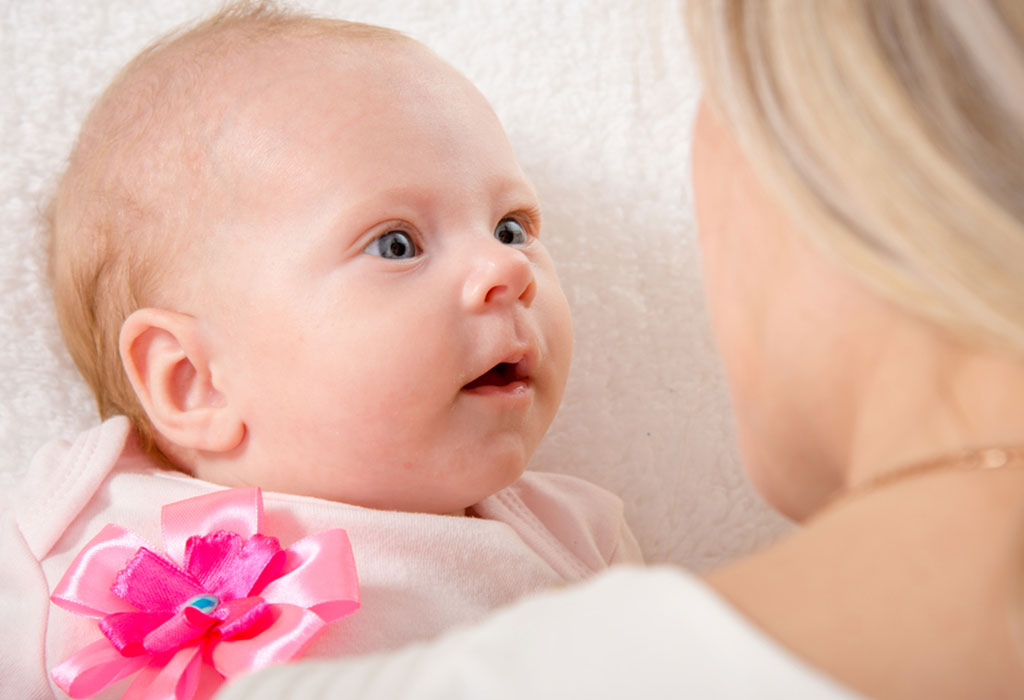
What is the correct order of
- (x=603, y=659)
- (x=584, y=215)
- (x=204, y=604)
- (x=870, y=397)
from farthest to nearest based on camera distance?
(x=584, y=215)
(x=204, y=604)
(x=870, y=397)
(x=603, y=659)

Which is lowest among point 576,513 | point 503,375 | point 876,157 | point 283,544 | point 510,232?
point 576,513

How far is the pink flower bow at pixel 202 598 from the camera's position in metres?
1.13

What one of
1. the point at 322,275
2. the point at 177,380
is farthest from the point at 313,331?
the point at 177,380

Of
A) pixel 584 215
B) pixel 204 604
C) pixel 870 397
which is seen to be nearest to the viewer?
pixel 870 397

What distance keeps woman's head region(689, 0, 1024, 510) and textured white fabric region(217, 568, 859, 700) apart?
0.78 feet

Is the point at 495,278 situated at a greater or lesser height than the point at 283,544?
greater

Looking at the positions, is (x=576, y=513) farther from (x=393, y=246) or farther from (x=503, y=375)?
(x=393, y=246)

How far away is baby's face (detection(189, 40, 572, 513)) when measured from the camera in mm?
1207

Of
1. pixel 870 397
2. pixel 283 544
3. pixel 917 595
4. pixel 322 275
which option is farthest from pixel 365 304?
pixel 917 595

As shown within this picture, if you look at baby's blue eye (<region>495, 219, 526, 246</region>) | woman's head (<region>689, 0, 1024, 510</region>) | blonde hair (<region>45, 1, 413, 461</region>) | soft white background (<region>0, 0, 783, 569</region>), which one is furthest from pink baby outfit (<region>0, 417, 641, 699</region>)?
woman's head (<region>689, 0, 1024, 510</region>)

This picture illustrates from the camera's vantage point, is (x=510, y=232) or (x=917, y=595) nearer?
(x=917, y=595)

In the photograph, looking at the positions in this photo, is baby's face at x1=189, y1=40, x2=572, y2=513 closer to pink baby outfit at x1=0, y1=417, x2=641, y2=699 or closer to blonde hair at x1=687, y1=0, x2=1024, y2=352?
pink baby outfit at x1=0, y1=417, x2=641, y2=699

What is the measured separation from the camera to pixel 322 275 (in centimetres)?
123

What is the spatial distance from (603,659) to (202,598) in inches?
24.9
